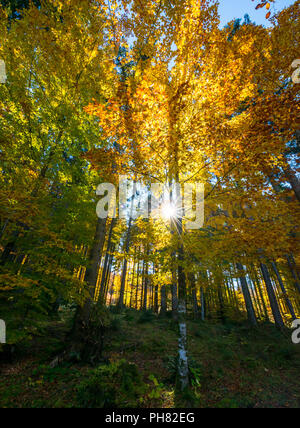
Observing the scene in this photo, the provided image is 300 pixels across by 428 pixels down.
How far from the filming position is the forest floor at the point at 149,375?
3.84m

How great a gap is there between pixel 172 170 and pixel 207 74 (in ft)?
9.45

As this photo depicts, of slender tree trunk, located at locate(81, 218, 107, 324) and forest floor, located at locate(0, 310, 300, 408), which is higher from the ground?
slender tree trunk, located at locate(81, 218, 107, 324)

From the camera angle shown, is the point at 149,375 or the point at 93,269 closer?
the point at 149,375

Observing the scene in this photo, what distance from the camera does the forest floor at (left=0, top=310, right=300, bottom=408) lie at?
3.84 m

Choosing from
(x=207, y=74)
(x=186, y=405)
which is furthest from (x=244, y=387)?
(x=207, y=74)

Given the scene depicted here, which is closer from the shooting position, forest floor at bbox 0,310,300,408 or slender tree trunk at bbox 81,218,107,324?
forest floor at bbox 0,310,300,408

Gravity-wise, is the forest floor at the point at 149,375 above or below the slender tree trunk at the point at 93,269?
below

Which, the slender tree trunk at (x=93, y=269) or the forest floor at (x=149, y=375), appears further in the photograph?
the slender tree trunk at (x=93, y=269)

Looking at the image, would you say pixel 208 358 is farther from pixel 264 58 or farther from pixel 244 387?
pixel 264 58

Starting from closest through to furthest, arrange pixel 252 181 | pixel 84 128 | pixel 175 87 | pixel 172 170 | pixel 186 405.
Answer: pixel 186 405 < pixel 252 181 < pixel 175 87 < pixel 172 170 < pixel 84 128

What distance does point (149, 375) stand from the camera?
5.40 meters

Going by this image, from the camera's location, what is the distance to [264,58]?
24.3ft

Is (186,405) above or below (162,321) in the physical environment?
below

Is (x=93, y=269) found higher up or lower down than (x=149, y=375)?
higher up
